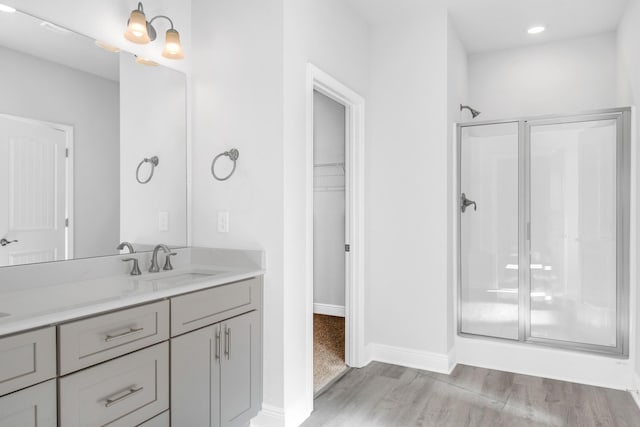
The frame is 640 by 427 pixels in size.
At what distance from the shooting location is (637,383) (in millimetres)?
2701

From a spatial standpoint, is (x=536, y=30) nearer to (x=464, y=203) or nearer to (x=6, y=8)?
(x=464, y=203)

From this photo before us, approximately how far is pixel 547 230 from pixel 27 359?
10.7ft

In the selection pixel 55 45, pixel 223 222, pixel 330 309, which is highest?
pixel 55 45

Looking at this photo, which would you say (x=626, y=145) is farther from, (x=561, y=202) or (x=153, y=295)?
(x=153, y=295)

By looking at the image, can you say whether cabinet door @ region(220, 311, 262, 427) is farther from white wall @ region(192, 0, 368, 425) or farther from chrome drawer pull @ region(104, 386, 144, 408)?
chrome drawer pull @ region(104, 386, 144, 408)

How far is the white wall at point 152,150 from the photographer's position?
224 cm

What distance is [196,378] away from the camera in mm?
1889

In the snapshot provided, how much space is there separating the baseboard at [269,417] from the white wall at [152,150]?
109 centimetres

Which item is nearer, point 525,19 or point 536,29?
point 525,19

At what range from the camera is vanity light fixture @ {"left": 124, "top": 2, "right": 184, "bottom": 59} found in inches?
84.5

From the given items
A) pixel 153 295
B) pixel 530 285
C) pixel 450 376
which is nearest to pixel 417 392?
pixel 450 376

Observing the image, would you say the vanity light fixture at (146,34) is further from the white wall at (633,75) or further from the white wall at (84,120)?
the white wall at (633,75)

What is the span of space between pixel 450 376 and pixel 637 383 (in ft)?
3.83

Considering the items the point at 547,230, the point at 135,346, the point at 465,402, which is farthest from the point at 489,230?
the point at 135,346
